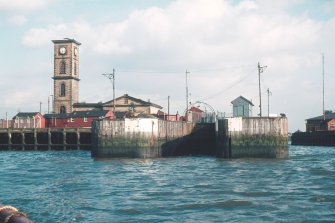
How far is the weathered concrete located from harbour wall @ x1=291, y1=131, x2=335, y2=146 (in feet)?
134

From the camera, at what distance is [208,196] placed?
15656 mm

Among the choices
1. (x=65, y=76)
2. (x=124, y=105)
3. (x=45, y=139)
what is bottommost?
(x=45, y=139)

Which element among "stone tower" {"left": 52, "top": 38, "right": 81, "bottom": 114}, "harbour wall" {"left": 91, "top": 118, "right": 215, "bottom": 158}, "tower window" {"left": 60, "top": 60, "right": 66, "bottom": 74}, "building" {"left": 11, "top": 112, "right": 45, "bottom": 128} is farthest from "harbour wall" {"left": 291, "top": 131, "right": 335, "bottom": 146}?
"tower window" {"left": 60, "top": 60, "right": 66, "bottom": 74}

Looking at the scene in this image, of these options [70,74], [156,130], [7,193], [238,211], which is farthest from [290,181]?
[70,74]

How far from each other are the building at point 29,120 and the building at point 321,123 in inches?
2415

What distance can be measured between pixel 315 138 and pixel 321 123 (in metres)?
Result: 12.9

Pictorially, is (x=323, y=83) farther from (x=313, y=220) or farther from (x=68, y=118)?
(x=313, y=220)

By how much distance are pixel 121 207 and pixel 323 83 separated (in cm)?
8033

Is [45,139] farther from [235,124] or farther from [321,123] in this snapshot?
[321,123]

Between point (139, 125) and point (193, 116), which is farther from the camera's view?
point (193, 116)

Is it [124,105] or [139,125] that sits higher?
[124,105]

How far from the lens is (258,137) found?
1342 inches

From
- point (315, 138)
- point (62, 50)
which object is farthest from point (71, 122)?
point (315, 138)

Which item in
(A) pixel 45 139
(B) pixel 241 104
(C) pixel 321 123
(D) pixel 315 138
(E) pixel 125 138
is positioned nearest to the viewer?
(E) pixel 125 138
